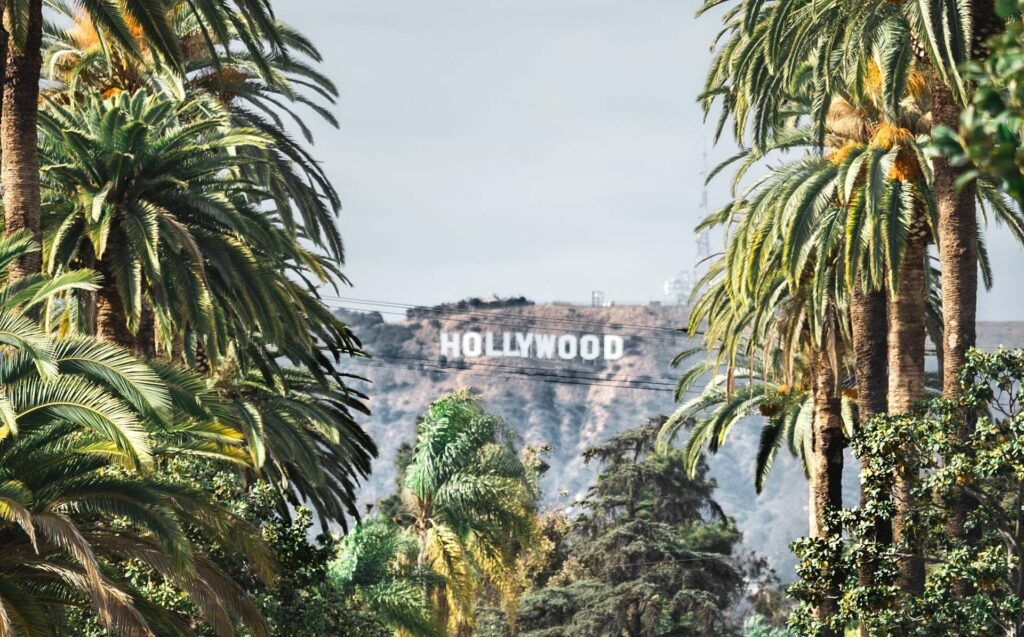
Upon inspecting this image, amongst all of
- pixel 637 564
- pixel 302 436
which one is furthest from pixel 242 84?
pixel 637 564

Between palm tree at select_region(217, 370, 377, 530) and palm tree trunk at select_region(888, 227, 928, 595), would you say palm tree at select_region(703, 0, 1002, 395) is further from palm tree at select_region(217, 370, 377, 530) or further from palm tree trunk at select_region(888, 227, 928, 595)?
palm tree at select_region(217, 370, 377, 530)

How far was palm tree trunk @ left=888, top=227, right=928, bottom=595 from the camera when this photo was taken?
24.8 meters

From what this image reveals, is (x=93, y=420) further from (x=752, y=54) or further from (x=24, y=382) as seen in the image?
(x=752, y=54)

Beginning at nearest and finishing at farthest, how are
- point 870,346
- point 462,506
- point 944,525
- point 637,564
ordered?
1. point 944,525
2. point 870,346
3. point 462,506
4. point 637,564

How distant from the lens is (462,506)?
47.2m

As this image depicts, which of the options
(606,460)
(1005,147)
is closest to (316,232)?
(1005,147)

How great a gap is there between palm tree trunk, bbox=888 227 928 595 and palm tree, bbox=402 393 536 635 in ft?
72.4

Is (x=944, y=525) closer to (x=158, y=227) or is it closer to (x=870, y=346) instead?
(x=870, y=346)

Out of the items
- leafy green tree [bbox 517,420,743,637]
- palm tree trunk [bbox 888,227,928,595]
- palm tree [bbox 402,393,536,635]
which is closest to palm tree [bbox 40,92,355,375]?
palm tree trunk [bbox 888,227,928,595]

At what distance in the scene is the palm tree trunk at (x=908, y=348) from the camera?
24781 mm

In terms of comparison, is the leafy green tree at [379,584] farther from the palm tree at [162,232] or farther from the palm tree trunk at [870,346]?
the palm tree trunk at [870,346]

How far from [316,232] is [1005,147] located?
1012 inches

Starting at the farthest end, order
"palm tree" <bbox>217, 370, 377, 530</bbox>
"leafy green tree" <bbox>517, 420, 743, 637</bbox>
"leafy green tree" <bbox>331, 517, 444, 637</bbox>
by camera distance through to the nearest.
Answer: "leafy green tree" <bbox>517, 420, 743, 637</bbox>
"leafy green tree" <bbox>331, 517, 444, 637</bbox>
"palm tree" <bbox>217, 370, 377, 530</bbox>

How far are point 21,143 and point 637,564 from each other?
150 ft
